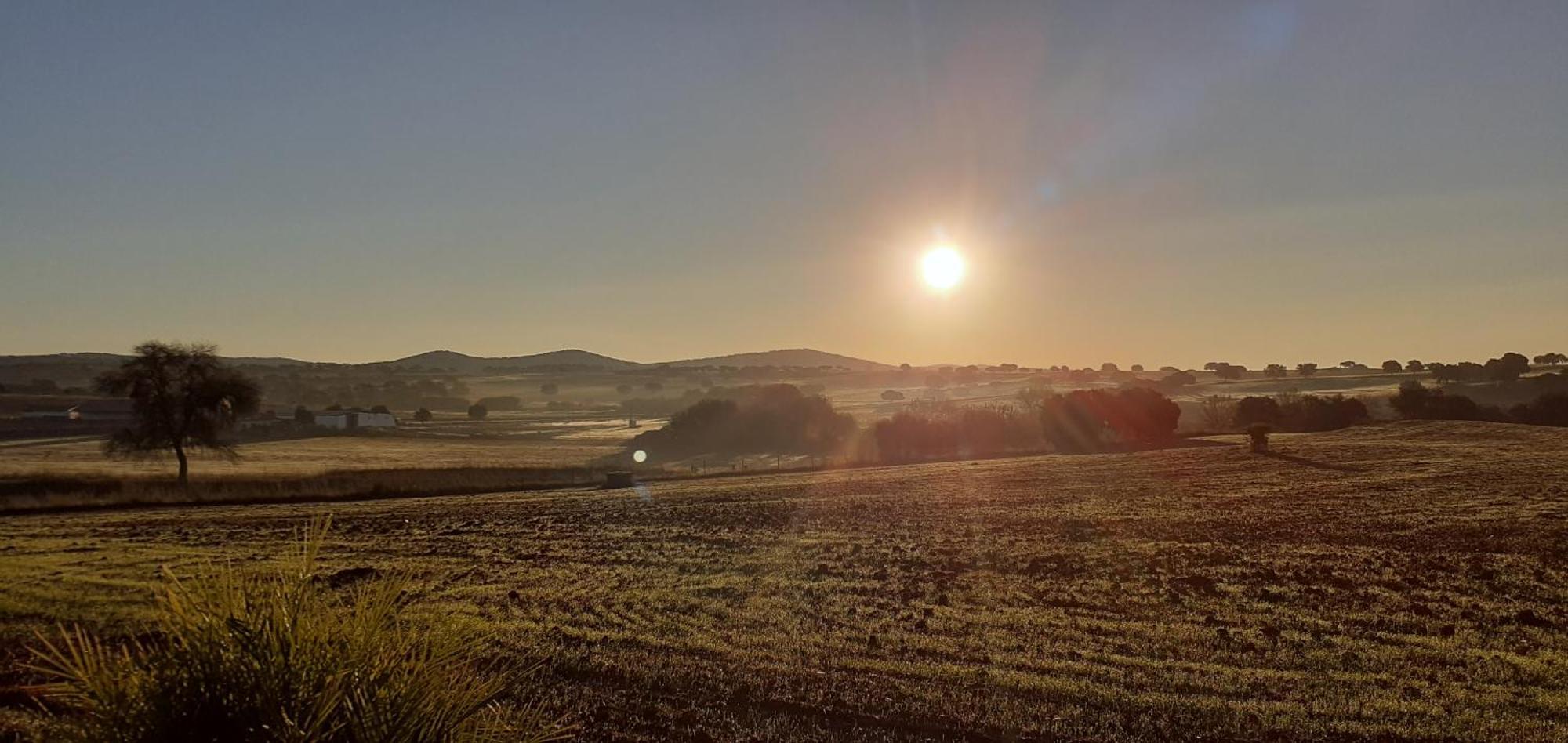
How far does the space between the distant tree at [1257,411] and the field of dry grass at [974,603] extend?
50.0 metres

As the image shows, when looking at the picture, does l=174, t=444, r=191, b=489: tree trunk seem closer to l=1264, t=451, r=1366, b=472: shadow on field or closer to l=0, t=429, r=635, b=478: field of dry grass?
l=0, t=429, r=635, b=478: field of dry grass

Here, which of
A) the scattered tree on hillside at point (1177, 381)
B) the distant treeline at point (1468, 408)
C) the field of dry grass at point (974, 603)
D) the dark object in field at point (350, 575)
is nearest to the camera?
the field of dry grass at point (974, 603)

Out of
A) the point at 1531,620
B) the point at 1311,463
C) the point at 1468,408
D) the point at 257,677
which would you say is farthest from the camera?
the point at 1468,408

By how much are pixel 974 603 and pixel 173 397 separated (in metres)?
51.4

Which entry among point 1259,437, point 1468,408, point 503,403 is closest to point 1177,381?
point 1468,408

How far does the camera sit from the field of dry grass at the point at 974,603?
1102 cm

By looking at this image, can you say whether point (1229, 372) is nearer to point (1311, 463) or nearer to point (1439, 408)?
point (1439, 408)

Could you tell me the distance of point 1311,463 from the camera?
54469mm

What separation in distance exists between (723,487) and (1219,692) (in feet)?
126

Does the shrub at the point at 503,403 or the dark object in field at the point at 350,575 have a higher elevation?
the shrub at the point at 503,403

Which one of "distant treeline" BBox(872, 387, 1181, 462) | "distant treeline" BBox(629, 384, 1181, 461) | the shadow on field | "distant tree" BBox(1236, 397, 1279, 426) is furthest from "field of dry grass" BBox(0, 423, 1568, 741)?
"distant tree" BBox(1236, 397, 1279, 426)

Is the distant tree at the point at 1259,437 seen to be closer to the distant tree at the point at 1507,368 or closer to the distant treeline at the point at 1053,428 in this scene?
the distant treeline at the point at 1053,428

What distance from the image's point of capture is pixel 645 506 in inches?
1553

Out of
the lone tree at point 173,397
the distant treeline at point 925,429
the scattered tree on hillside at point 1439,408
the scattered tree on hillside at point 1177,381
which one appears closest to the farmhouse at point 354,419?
the distant treeline at point 925,429
